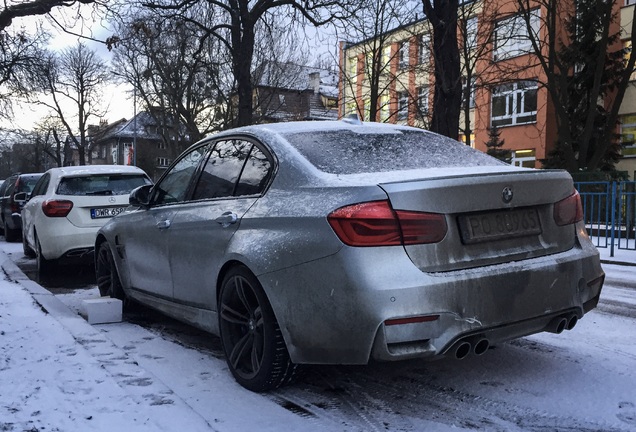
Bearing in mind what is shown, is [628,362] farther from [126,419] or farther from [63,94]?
[63,94]

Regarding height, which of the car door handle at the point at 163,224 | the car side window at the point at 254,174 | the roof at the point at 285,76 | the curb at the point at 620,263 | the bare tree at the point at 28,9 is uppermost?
the roof at the point at 285,76

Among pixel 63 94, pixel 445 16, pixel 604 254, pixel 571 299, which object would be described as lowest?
pixel 604 254

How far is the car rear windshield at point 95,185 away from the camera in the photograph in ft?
28.2

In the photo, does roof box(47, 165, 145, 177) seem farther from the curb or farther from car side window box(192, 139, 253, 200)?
the curb

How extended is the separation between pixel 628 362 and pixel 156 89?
33.9 metres

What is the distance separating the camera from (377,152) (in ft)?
12.4

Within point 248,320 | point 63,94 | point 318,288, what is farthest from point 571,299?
point 63,94

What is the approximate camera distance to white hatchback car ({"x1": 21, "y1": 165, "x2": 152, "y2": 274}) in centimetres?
840

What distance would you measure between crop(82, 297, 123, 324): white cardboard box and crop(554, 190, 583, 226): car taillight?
12.9 feet

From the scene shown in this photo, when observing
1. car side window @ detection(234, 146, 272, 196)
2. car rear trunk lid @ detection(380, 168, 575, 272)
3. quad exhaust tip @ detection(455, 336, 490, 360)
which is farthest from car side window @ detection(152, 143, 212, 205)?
quad exhaust tip @ detection(455, 336, 490, 360)

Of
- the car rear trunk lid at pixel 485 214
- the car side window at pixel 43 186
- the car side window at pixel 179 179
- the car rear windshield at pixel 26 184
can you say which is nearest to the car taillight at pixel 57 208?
the car side window at pixel 43 186

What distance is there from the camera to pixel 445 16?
981 centimetres

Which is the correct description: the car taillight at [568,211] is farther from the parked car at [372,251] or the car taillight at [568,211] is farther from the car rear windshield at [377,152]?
→ the car rear windshield at [377,152]

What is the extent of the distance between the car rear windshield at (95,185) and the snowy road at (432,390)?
14.0 feet
